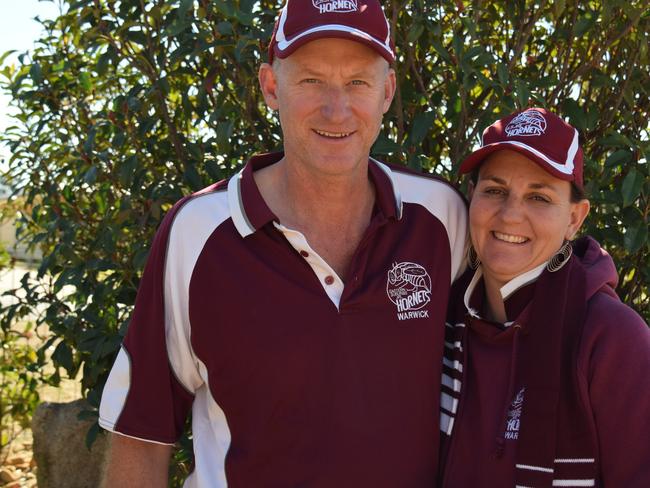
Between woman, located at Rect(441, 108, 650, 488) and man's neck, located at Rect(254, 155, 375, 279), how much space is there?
0.35 m

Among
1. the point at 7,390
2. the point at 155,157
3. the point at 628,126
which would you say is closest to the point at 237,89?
the point at 155,157

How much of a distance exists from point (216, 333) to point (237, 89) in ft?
4.60

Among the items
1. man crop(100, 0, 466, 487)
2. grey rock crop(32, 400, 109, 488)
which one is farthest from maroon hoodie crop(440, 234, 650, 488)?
grey rock crop(32, 400, 109, 488)

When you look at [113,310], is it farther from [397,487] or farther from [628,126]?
[628,126]

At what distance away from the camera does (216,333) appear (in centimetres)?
250

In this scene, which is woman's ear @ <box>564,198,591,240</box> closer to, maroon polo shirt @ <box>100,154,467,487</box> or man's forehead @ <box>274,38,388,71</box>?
maroon polo shirt @ <box>100,154,467,487</box>

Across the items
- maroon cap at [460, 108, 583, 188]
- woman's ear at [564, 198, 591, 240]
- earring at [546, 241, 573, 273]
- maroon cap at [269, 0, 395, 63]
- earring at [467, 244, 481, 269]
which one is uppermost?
maroon cap at [269, 0, 395, 63]

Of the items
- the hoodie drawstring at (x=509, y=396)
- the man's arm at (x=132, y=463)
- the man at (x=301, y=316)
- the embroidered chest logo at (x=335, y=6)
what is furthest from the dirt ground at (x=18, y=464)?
the hoodie drawstring at (x=509, y=396)

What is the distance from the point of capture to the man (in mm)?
2463

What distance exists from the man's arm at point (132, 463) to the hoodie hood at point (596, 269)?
4.39 feet

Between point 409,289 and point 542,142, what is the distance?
22.4 inches

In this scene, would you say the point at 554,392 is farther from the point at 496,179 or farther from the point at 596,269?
the point at 496,179

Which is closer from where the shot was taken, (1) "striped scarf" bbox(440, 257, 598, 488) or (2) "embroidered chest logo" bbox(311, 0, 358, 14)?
(1) "striped scarf" bbox(440, 257, 598, 488)

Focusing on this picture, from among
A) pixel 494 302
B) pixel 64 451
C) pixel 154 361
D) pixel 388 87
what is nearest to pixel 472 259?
pixel 494 302
